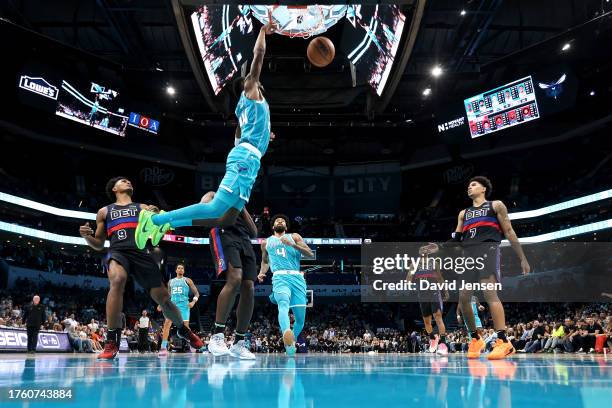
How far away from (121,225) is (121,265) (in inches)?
16.4

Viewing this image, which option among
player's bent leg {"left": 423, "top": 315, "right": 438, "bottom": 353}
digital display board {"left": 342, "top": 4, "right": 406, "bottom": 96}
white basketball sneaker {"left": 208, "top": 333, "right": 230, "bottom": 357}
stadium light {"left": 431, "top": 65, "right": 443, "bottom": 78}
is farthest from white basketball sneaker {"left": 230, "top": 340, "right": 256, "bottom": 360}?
stadium light {"left": 431, "top": 65, "right": 443, "bottom": 78}

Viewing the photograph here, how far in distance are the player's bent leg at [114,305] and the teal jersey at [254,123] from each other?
70.6 inches

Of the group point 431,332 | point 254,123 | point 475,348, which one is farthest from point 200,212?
point 431,332

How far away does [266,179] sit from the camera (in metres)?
39.0

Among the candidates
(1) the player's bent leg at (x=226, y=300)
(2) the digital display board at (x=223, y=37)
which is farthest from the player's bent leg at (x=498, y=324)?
(2) the digital display board at (x=223, y=37)

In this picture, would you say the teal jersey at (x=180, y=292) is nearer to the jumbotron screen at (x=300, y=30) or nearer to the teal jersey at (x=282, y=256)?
the teal jersey at (x=282, y=256)

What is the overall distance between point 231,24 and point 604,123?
861 inches

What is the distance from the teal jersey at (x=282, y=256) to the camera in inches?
304

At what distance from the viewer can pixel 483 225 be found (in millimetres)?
6172

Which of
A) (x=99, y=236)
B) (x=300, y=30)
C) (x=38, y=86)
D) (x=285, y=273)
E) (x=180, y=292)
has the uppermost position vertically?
(x=38, y=86)

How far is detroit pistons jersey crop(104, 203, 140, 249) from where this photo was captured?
17.4ft

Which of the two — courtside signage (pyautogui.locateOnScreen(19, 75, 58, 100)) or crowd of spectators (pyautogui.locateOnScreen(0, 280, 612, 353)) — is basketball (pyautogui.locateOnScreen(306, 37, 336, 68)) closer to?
crowd of spectators (pyautogui.locateOnScreen(0, 280, 612, 353))

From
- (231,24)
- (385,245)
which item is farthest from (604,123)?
(231,24)

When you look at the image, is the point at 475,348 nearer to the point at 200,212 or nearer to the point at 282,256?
the point at 282,256
